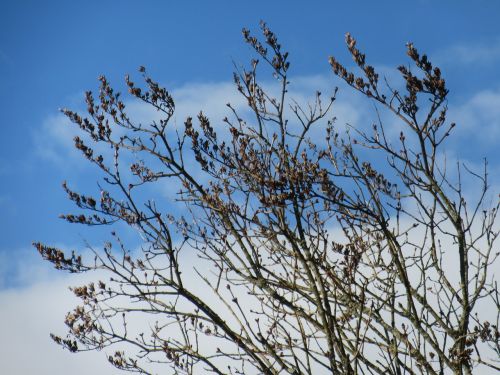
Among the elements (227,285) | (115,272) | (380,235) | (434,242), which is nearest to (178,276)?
(227,285)

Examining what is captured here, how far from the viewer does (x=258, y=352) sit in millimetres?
3766

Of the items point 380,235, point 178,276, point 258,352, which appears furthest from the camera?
point 380,235

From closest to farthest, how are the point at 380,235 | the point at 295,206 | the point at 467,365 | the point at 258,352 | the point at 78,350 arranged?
the point at 258,352, the point at 295,206, the point at 467,365, the point at 380,235, the point at 78,350

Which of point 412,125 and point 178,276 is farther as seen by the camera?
point 412,125

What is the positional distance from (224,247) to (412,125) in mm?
2012

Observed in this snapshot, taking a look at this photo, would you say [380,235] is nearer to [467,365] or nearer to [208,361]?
[467,365]

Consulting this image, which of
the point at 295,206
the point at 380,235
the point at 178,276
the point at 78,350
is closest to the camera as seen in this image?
the point at 295,206

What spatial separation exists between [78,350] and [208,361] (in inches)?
87.6

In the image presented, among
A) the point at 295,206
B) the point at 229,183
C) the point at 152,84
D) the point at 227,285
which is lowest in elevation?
the point at 227,285

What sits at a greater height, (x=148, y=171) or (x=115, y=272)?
(x=148, y=171)

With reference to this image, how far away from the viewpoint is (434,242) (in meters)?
4.98

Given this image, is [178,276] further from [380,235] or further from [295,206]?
[380,235]

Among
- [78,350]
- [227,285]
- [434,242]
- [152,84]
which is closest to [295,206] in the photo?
[227,285]

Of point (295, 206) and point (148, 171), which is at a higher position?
point (148, 171)
